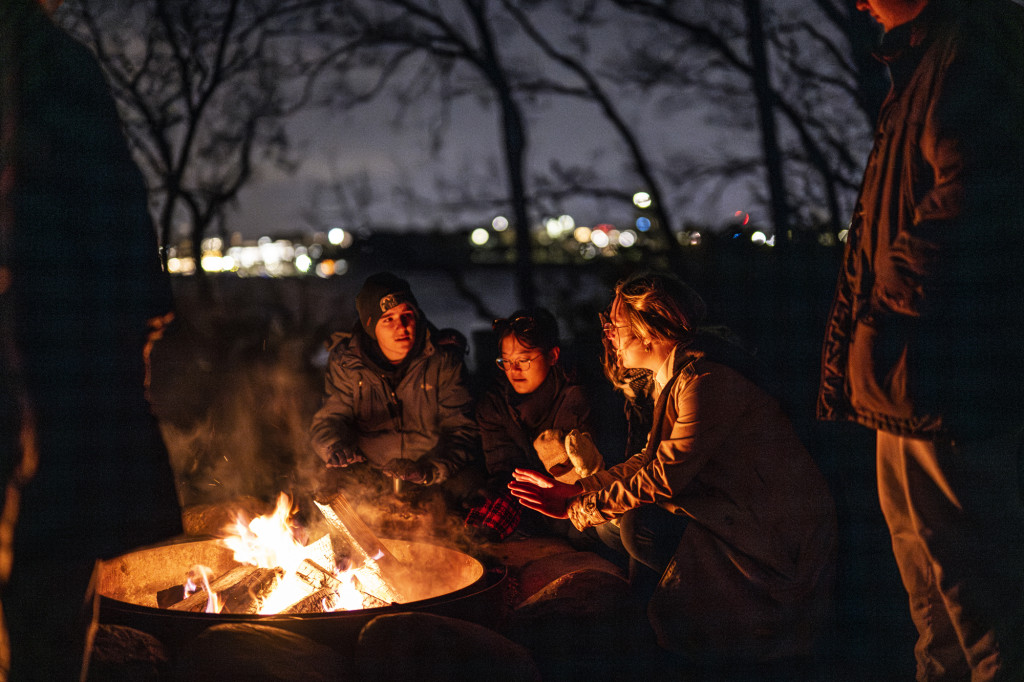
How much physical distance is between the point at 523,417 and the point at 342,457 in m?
1.00

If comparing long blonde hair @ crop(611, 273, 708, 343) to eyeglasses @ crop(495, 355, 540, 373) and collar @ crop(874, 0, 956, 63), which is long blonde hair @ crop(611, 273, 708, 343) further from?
eyeglasses @ crop(495, 355, 540, 373)

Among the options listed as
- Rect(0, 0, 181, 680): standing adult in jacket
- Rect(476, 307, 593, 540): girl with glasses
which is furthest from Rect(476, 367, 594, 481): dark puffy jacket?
Rect(0, 0, 181, 680): standing adult in jacket

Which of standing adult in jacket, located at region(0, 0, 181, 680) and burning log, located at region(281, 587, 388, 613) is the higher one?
standing adult in jacket, located at region(0, 0, 181, 680)

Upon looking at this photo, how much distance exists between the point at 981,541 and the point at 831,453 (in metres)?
1.58

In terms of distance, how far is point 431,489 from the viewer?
4.79m

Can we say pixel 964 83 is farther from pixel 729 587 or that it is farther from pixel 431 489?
pixel 431 489

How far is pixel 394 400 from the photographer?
481cm

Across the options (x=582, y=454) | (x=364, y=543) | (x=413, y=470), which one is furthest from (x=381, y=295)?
(x=582, y=454)

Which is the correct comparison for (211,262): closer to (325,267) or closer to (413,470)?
(325,267)

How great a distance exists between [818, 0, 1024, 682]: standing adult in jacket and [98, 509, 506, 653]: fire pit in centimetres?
159

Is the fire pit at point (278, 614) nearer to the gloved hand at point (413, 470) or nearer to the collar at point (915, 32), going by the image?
the gloved hand at point (413, 470)

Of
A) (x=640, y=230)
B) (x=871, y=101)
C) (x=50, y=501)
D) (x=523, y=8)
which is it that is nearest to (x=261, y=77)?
(x=523, y=8)

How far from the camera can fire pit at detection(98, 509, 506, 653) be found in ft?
9.75

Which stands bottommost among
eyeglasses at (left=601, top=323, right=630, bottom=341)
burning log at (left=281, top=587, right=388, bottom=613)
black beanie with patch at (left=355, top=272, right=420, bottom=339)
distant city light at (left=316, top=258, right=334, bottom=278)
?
burning log at (left=281, top=587, right=388, bottom=613)
